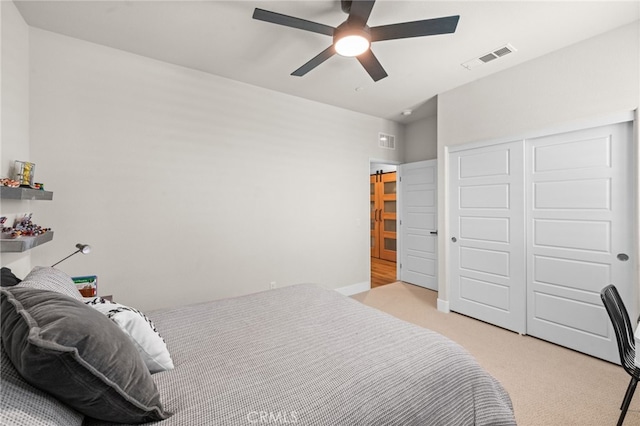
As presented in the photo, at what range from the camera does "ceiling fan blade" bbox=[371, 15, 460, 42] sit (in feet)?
5.69

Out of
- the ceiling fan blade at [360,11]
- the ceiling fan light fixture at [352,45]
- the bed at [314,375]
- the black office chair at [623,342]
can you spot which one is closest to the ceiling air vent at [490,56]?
the ceiling fan light fixture at [352,45]

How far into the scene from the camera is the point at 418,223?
4766 mm

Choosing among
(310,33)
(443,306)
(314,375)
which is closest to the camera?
(314,375)

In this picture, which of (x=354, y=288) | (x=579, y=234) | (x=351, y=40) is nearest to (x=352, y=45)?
(x=351, y=40)

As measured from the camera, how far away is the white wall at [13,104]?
195 cm

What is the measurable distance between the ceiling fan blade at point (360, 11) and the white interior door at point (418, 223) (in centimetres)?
301

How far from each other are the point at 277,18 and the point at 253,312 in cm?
187

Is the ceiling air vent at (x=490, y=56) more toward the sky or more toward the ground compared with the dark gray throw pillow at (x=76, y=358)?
more toward the sky

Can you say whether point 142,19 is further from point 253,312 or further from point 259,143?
point 253,312

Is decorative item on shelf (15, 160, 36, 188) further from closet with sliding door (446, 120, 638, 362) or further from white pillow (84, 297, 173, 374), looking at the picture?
closet with sliding door (446, 120, 638, 362)

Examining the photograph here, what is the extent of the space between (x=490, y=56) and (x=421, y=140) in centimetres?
209
